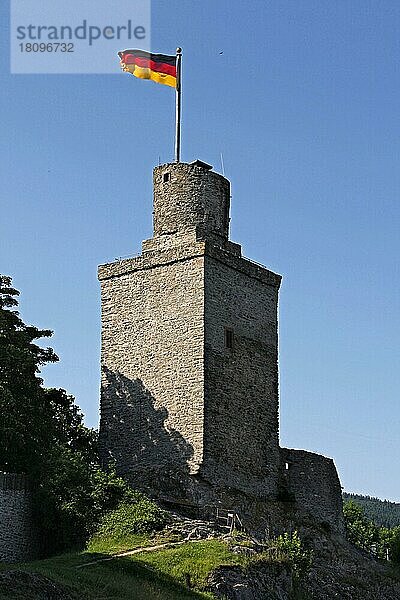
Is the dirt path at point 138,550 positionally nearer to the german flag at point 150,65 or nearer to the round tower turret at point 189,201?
the round tower turret at point 189,201

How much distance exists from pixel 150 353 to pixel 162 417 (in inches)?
83.2

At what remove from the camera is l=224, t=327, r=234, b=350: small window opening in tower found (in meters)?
31.0

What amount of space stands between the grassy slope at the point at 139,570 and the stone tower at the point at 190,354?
161 inches

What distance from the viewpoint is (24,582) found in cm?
1886

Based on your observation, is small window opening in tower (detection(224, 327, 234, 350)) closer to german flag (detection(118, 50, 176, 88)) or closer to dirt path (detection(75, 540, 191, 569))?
dirt path (detection(75, 540, 191, 569))

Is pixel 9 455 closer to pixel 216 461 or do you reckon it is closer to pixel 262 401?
pixel 216 461

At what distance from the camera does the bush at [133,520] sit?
84.9 ft

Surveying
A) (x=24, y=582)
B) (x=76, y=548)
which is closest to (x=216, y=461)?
(x=76, y=548)

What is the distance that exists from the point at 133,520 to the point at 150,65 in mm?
14577

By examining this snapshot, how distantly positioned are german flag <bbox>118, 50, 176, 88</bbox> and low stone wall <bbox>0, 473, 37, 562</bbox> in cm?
1338

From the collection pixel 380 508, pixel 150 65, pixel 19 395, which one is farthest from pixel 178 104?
pixel 380 508

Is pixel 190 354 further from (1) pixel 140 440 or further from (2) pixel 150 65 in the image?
(2) pixel 150 65

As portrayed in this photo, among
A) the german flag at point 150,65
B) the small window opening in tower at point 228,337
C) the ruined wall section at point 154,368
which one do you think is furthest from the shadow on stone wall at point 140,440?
the german flag at point 150,65

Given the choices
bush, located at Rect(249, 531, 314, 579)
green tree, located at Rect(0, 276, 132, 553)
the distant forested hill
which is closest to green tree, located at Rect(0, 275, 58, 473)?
green tree, located at Rect(0, 276, 132, 553)
